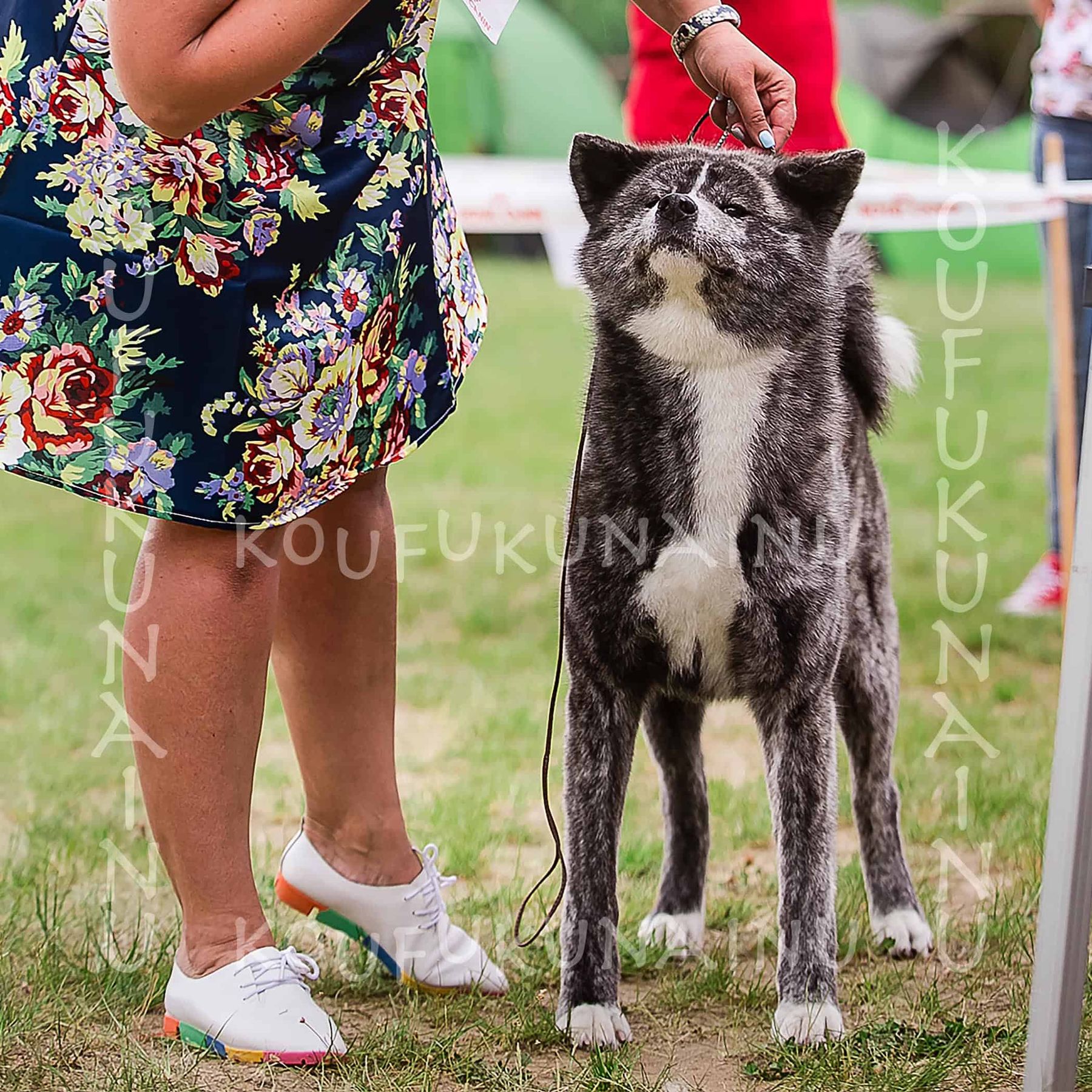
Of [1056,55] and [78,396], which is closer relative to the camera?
[78,396]

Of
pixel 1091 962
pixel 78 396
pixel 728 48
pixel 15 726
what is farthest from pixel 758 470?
pixel 15 726

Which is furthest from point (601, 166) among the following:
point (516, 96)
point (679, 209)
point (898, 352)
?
point (516, 96)

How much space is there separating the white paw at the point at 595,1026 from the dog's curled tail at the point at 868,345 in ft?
2.55

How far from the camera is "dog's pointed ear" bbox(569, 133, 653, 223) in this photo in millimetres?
1490

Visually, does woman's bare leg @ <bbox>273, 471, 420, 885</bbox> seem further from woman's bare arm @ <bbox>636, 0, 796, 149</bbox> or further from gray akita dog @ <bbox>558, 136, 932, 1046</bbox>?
woman's bare arm @ <bbox>636, 0, 796, 149</bbox>

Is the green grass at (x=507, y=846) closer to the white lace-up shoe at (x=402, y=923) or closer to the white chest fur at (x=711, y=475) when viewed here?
the white lace-up shoe at (x=402, y=923)

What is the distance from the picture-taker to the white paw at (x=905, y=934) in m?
1.86

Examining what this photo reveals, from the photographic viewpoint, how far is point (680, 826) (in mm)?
1857

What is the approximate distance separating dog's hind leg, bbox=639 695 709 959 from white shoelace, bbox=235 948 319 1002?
1.57 feet

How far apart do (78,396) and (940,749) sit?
184 centimetres

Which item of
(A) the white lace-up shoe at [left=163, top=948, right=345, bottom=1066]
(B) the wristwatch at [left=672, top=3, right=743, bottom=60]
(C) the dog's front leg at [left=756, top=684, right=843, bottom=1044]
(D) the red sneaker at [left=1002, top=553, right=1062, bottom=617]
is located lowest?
(A) the white lace-up shoe at [left=163, top=948, right=345, bottom=1066]

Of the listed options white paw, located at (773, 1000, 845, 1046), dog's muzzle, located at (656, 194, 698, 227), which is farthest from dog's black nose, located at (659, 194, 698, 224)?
white paw, located at (773, 1000, 845, 1046)

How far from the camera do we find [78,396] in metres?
1.43

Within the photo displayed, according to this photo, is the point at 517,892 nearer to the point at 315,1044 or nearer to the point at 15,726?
the point at 315,1044
